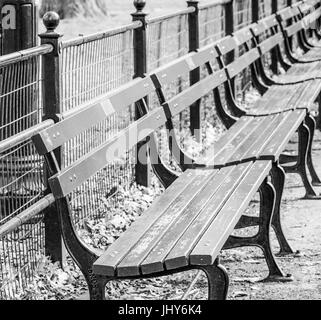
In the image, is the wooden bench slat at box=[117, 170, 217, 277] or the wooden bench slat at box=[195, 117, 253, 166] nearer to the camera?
the wooden bench slat at box=[117, 170, 217, 277]

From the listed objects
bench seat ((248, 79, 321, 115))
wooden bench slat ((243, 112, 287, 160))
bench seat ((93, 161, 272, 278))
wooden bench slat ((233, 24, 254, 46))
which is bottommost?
bench seat ((248, 79, 321, 115))

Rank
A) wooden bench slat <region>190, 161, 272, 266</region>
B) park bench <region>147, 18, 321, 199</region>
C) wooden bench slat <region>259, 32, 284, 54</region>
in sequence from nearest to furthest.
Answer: wooden bench slat <region>190, 161, 272, 266</region> < park bench <region>147, 18, 321, 199</region> < wooden bench slat <region>259, 32, 284, 54</region>

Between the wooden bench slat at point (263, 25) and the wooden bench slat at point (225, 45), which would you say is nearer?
the wooden bench slat at point (225, 45)

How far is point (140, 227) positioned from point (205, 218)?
0.32 m

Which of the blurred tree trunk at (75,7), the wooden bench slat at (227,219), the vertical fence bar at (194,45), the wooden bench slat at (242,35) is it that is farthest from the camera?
Answer: the blurred tree trunk at (75,7)

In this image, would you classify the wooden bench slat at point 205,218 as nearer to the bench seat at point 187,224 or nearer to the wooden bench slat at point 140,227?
the bench seat at point 187,224

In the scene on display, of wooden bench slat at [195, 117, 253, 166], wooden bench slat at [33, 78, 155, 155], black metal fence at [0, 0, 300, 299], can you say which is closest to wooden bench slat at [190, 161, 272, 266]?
wooden bench slat at [195, 117, 253, 166]

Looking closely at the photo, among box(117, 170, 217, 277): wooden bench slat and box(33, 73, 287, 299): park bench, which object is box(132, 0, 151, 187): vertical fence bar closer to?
box(33, 73, 287, 299): park bench

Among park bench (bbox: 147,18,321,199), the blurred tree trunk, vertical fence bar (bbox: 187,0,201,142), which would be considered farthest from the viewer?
the blurred tree trunk

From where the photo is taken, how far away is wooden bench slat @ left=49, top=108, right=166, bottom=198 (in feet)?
14.6

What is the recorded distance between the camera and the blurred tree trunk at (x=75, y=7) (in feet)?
65.1

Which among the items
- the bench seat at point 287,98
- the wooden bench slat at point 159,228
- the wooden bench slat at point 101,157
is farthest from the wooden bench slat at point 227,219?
the bench seat at point 287,98
